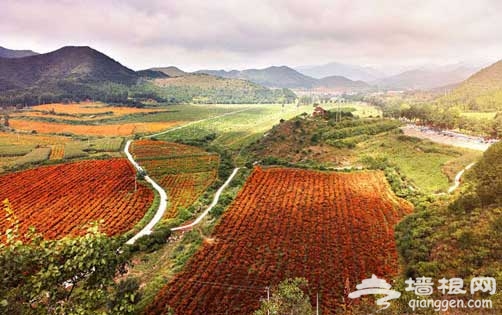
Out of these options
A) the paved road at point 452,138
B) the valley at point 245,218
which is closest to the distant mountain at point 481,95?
the paved road at point 452,138

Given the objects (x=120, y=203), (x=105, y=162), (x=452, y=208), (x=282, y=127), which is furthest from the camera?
(x=282, y=127)

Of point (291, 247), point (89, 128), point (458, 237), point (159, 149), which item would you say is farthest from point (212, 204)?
point (89, 128)

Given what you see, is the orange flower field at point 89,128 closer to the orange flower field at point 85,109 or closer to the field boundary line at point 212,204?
the orange flower field at point 85,109

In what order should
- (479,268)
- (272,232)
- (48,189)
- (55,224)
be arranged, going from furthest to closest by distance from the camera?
(48,189)
(55,224)
(272,232)
(479,268)

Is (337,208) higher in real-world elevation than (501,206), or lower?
lower

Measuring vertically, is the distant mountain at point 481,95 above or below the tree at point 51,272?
above

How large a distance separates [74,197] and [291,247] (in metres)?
32.1

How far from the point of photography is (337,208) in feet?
132

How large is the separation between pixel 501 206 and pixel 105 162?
59658 mm

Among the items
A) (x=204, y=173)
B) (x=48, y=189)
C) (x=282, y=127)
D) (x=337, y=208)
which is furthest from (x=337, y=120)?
(x=48, y=189)

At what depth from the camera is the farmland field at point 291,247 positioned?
23672mm

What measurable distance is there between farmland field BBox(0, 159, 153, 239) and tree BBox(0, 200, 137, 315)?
2369 cm

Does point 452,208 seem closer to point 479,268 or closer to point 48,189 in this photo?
point 479,268

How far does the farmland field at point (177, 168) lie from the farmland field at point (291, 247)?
352 inches
